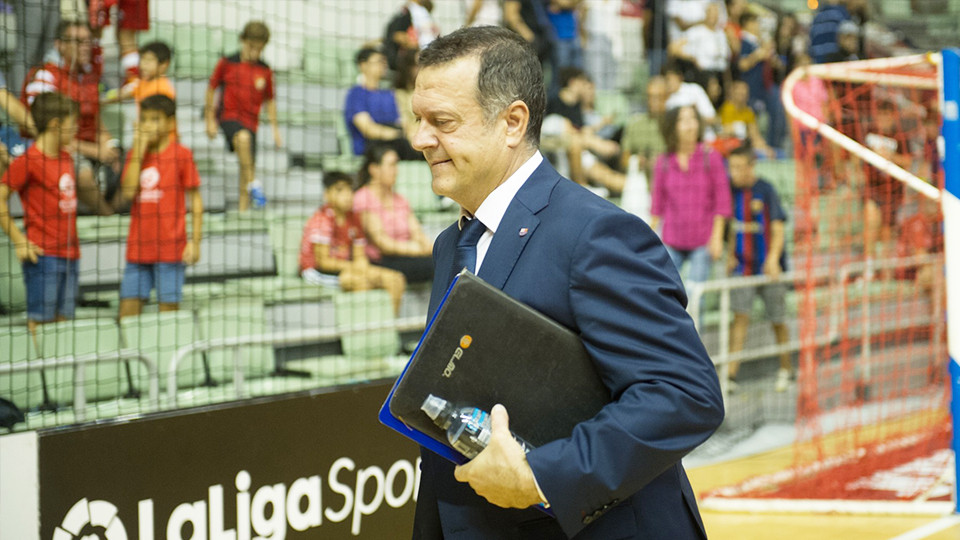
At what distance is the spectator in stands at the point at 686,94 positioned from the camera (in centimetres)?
846

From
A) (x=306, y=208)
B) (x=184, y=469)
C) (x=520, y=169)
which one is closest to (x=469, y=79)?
(x=520, y=169)

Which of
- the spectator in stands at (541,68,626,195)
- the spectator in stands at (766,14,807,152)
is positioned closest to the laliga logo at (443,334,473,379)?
the spectator in stands at (541,68,626,195)

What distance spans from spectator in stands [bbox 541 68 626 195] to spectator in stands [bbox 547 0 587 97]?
0.75 ft

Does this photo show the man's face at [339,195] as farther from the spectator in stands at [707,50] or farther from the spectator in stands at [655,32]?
the spectator in stands at [655,32]

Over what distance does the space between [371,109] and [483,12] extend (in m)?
1.40

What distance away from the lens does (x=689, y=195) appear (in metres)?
7.54

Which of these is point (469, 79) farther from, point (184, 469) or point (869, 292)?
point (869, 292)

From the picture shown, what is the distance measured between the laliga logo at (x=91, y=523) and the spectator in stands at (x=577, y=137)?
505 cm

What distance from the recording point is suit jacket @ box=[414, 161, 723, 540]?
1610 mm

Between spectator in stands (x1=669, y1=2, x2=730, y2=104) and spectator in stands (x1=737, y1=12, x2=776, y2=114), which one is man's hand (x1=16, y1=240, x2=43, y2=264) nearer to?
spectator in stands (x1=669, y1=2, x2=730, y2=104)

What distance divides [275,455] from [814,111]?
5542mm

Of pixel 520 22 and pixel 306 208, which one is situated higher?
pixel 520 22

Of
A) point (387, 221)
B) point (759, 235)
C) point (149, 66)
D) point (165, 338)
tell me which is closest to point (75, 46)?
point (149, 66)

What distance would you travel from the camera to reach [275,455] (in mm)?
3615
